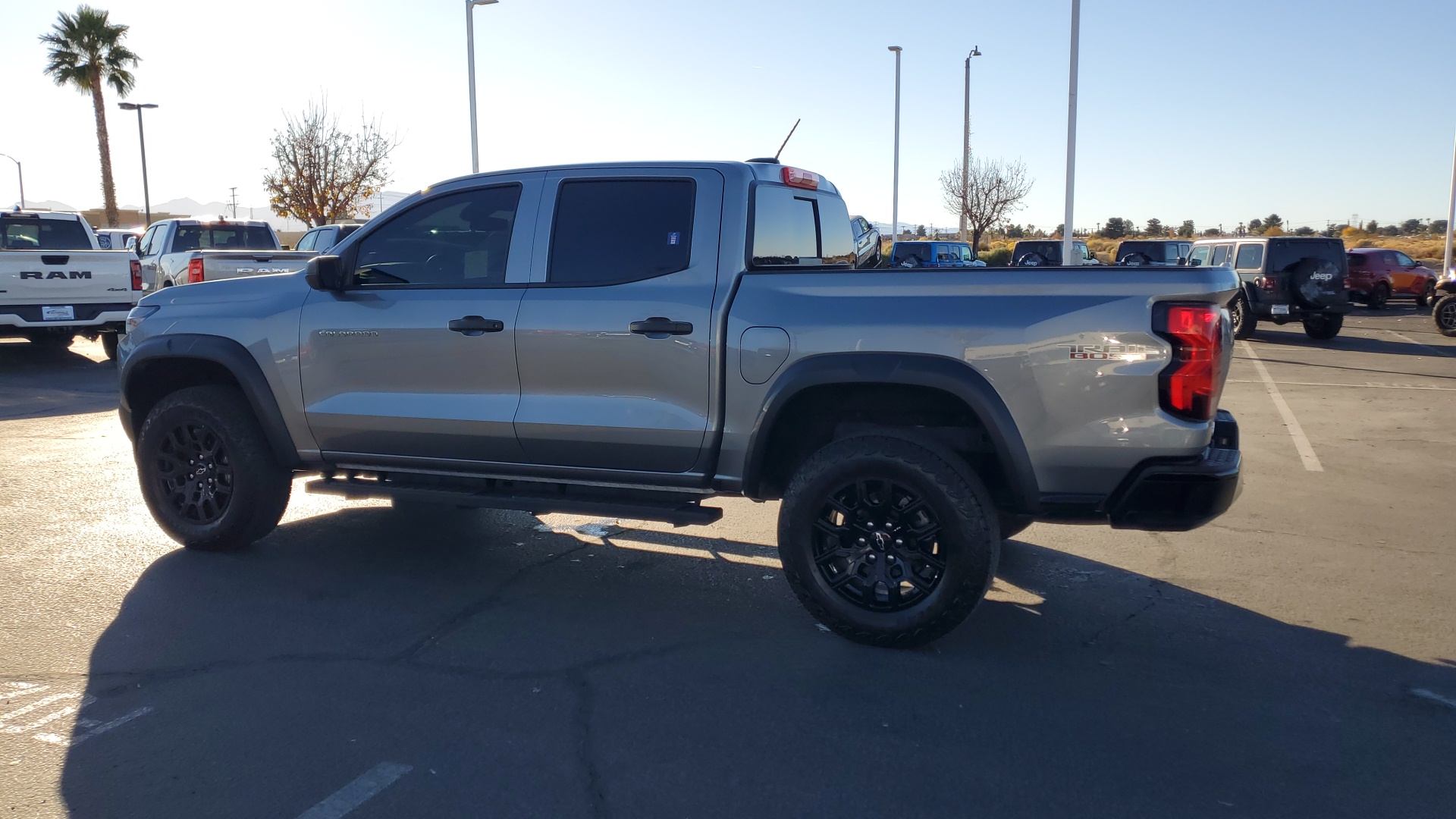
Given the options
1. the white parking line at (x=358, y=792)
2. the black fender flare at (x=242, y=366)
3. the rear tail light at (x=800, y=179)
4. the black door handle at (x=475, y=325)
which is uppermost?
the rear tail light at (x=800, y=179)

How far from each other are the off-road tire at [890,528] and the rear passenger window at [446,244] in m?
1.84

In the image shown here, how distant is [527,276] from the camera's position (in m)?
5.02

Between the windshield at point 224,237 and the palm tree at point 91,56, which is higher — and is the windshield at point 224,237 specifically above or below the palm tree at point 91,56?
below

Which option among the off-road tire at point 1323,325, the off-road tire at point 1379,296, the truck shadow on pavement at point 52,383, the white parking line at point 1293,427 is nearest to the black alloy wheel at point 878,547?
the white parking line at point 1293,427

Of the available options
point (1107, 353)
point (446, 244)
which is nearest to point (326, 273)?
point (446, 244)

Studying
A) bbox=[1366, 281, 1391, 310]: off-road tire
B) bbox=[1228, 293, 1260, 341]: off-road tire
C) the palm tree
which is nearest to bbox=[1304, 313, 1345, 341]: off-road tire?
bbox=[1228, 293, 1260, 341]: off-road tire

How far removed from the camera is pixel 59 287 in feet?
43.9

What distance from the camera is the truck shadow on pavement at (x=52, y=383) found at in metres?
10.8

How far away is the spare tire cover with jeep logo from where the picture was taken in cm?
1834

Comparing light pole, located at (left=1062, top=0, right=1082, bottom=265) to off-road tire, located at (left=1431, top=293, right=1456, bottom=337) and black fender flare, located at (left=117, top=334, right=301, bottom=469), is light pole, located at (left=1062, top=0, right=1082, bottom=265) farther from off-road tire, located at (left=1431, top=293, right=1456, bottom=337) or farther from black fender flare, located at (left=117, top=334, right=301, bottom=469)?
black fender flare, located at (left=117, top=334, right=301, bottom=469)

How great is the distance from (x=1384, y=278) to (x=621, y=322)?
94.3ft

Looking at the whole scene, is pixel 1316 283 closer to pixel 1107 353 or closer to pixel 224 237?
pixel 1107 353

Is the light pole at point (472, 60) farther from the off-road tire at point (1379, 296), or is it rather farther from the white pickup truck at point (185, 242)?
the off-road tire at point (1379, 296)

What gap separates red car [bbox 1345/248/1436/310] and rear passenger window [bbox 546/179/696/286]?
90.5 feet
